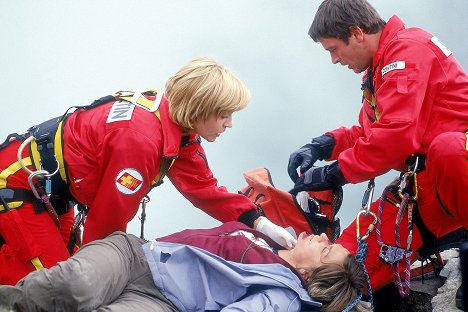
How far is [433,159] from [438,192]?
0.31 metres

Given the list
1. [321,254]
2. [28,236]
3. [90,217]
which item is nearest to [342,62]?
[321,254]

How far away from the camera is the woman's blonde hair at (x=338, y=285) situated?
461 cm

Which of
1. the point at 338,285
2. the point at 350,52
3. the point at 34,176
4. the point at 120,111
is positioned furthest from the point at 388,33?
the point at 34,176

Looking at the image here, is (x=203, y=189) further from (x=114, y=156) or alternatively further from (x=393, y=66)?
(x=393, y=66)

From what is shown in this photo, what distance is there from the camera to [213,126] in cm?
Result: 480

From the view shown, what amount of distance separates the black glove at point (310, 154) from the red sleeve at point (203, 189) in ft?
2.42

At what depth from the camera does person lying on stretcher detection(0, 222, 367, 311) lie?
3.72 metres

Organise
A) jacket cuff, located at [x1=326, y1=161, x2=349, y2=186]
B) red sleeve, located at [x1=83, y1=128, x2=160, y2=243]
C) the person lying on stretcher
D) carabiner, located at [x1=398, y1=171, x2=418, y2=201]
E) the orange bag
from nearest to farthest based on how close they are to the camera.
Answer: the person lying on stretcher
red sleeve, located at [x1=83, y1=128, x2=160, y2=243]
carabiner, located at [x1=398, y1=171, x2=418, y2=201]
jacket cuff, located at [x1=326, y1=161, x2=349, y2=186]
the orange bag

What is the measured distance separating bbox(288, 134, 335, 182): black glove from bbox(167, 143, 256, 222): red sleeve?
74cm

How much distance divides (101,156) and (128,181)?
270 millimetres

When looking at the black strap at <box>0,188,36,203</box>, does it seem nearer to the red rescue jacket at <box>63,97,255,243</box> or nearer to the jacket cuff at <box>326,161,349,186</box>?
the red rescue jacket at <box>63,97,255,243</box>

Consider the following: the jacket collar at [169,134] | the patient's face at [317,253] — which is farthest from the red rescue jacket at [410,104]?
the jacket collar at [169,134]

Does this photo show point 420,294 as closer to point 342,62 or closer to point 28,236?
point 342,62

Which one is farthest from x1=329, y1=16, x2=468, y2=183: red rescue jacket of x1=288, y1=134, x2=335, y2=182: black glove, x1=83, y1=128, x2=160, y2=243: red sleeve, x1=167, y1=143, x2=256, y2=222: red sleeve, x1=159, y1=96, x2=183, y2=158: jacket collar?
x1=83, y1=128, x2=160, y2=243: red sleeve
